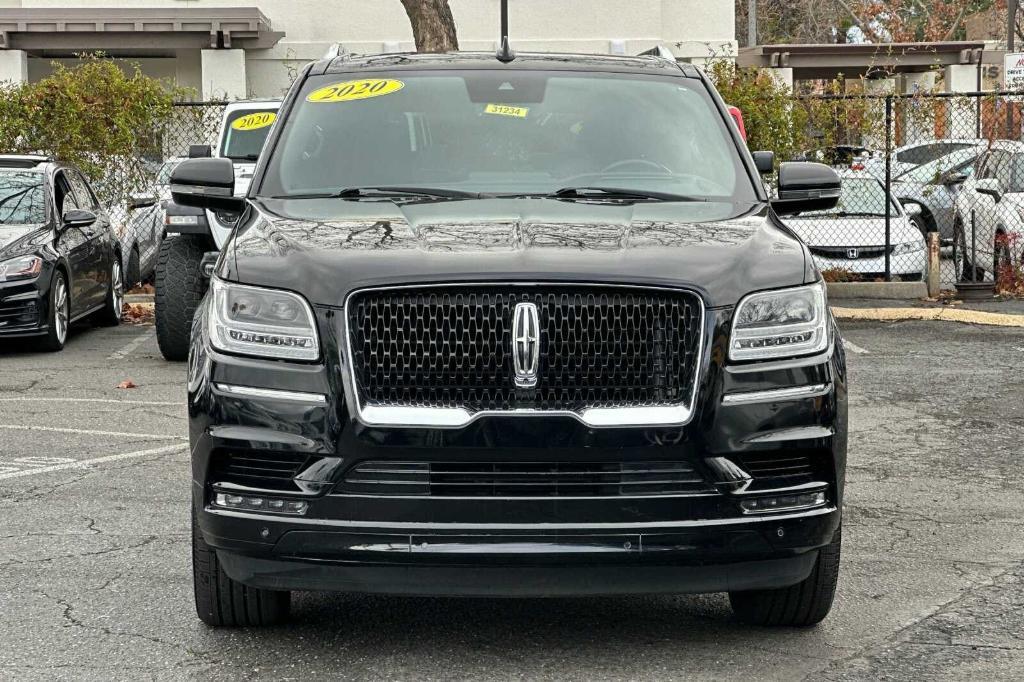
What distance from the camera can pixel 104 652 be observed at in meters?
4.89

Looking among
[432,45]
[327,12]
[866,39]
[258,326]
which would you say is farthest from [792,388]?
[866,39]

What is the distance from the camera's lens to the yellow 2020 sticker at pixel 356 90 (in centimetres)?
620

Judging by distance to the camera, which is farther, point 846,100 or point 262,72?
point 262,72

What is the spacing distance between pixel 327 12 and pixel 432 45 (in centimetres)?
1016

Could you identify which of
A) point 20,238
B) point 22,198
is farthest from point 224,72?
point 20,238

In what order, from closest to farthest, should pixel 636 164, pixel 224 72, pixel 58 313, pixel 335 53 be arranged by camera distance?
pixel 636 164 < pixel 335 53 < pixel 58 313 < pixel 224 72

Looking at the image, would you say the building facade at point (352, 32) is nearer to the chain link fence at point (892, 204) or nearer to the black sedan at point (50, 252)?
the chain link fence at point (892, 204)

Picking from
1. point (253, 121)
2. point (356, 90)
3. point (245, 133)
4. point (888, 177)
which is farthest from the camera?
point (888, 177)

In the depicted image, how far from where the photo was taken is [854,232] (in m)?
17.6

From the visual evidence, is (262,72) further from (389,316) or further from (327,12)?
(389,316)

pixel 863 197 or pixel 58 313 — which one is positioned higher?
pixel 863 197

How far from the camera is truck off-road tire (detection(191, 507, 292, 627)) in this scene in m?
4.95

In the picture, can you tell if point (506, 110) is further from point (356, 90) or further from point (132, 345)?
point (132, 345)

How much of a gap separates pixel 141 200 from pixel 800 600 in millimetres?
12433
